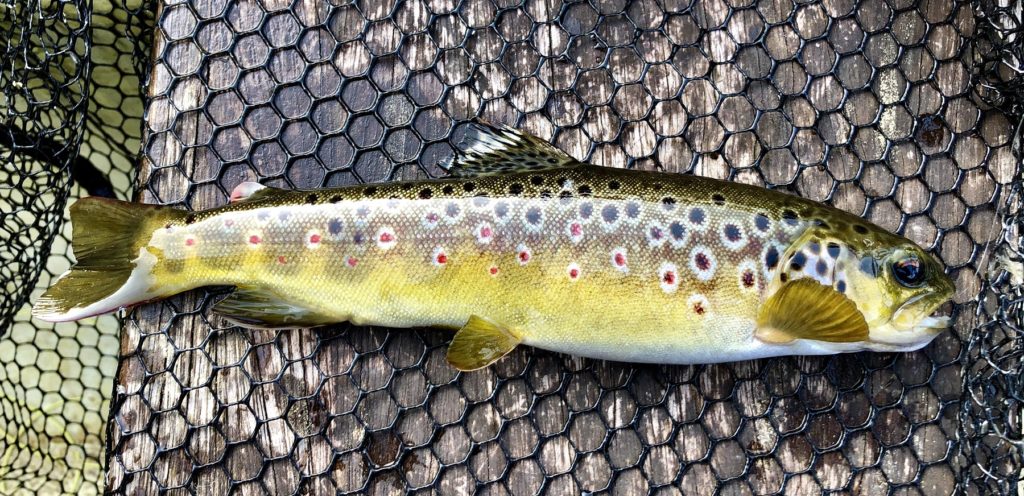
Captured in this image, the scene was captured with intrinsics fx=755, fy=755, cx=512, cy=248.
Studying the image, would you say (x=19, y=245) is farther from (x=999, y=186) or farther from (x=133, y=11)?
(x=999, y=186)

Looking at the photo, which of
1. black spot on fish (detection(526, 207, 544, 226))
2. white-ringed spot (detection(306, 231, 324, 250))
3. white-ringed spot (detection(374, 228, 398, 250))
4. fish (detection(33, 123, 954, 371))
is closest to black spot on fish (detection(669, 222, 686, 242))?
fish (detection(33, 123, 954, 371))

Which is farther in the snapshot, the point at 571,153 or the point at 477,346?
the point at 571,153

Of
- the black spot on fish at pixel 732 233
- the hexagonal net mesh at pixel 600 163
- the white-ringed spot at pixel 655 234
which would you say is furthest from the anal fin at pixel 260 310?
the black spot on fish at pixel 732 233

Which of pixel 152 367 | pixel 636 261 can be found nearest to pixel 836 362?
pixel 636 261

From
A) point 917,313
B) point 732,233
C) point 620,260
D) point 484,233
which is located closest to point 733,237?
point 732,233

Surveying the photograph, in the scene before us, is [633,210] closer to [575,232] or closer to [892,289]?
[575,232]
